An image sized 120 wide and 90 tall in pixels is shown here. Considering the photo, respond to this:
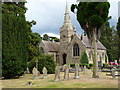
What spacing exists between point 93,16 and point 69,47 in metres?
32.4

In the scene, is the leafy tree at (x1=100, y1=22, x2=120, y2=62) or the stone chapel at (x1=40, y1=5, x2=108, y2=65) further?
the leafy tree at (x1=100, y1=22, x2=120, y2=62)

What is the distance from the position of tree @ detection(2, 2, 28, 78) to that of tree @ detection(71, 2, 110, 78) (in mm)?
6364

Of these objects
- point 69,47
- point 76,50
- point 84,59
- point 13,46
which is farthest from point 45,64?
point 69,47

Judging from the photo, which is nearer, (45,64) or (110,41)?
(45,64)

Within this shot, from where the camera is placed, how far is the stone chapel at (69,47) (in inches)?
1780

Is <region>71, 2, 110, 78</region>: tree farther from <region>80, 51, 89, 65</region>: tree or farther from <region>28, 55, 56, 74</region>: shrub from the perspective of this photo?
<region>80, 51, 89, 65</region>: tree

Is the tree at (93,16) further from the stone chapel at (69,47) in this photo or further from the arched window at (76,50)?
the arched window at (76,50)

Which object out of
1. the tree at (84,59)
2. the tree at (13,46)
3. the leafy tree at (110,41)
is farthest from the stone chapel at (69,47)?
the tree at (13,46)

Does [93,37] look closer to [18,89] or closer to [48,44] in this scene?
[18,89]

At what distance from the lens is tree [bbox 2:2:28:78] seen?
624 inches

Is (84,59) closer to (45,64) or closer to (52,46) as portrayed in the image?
(52,46)

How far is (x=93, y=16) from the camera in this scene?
1553 cm

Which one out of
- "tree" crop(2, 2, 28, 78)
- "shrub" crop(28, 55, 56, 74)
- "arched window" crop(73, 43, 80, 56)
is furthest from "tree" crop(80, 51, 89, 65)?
"tree" crop(2, 2, 28, 78)

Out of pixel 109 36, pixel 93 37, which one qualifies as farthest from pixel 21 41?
pixel 109 36
